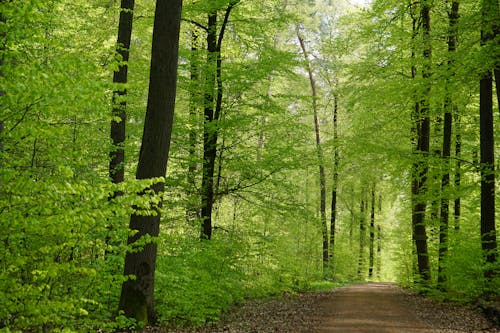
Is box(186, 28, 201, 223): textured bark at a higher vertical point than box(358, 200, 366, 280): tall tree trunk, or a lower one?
higher

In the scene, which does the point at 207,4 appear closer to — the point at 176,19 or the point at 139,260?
the point at 176,19

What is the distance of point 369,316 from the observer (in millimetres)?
10203

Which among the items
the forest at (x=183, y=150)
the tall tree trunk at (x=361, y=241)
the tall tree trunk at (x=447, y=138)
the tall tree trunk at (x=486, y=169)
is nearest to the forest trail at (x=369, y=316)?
the tall tree trunk at (x=447, y=138)

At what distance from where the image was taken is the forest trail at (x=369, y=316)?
874 centimetres

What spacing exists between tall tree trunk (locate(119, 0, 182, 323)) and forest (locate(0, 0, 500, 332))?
27 mm

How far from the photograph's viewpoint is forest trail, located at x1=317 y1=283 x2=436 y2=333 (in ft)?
28.7

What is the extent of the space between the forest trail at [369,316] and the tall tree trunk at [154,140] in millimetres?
3499

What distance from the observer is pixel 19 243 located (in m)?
6.14

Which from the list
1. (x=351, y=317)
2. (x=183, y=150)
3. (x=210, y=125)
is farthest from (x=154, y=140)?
(x=351, y=317)

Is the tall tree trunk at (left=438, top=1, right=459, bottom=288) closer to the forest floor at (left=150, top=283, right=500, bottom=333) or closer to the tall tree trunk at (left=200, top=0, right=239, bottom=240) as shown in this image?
the forest floor at (left=150, top=283, right=500, bottom=333)

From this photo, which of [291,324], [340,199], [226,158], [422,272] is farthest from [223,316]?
[340,199]

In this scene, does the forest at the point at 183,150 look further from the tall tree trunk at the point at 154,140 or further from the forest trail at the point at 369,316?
the forest trail at the point at 369,316

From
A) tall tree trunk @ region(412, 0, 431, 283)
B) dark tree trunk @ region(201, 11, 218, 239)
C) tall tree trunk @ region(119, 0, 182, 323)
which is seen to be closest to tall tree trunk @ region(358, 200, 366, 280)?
tall tree trunk @ region(412, 0, 431, 283)

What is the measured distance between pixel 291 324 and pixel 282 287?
6550 mm
